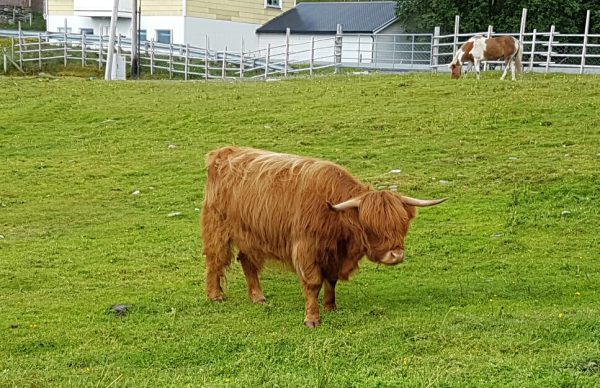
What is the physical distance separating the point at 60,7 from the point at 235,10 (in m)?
10.0

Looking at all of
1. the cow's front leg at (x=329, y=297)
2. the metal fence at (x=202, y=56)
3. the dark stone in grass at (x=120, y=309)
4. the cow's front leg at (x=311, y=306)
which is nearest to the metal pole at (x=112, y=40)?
the metal fence at (x=202, y=56)

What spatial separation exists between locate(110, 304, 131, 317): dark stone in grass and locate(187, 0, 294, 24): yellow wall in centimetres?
3460

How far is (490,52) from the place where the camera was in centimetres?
2453

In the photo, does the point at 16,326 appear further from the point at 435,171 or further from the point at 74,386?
the point at 435,171

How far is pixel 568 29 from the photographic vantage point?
34906mm

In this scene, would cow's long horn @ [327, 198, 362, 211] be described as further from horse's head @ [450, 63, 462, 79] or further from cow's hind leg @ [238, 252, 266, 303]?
horse's head @ [450, 63, 462, 79]

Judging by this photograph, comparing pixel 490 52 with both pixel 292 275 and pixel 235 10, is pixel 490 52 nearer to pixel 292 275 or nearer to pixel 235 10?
pixel 292 275

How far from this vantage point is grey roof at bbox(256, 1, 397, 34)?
141 feet

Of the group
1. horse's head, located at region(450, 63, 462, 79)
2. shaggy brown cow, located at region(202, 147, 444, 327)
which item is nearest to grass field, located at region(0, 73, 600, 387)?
shaggy brown cow, located at region(202, 147, 444, 327)

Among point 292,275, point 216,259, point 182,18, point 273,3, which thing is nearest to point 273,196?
point 216,259

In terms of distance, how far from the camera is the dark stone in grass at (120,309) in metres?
7.45

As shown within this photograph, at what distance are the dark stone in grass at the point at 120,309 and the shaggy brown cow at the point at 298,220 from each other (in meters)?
0.82

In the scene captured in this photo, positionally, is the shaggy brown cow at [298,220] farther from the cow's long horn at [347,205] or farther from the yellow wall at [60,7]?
the yellow wall at [60,7]

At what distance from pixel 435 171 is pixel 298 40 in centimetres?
3225
